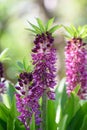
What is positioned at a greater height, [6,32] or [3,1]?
[3,1]

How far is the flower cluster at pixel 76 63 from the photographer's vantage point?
2.02 meters

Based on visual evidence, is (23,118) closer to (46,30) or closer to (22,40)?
(46,30)

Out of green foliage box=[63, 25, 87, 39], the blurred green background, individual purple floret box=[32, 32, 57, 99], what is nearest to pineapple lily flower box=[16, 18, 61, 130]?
individual purple floret box=[32, 32, 57, 99]

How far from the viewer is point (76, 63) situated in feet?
6.66

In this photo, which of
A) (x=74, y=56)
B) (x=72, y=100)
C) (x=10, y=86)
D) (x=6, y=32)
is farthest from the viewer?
(x=6, y=32)

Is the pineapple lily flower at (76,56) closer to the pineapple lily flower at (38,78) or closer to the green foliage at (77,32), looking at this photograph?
the green foliage at (77,32)

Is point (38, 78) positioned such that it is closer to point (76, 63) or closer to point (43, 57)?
point (43, 57)

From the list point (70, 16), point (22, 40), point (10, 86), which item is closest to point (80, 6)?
point (70, 16)

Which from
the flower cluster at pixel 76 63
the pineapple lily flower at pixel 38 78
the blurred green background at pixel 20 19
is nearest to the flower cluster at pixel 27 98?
the pineapple lily flower at pixel 38 78

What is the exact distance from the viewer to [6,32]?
1051 centimetres

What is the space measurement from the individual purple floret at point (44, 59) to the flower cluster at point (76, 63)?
26 cm

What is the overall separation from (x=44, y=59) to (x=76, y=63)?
0.29 metres

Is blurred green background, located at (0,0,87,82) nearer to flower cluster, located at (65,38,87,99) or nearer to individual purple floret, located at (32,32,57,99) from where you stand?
flower cluster, located at (65,38,87,99)

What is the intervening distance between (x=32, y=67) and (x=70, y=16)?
9512 millimetres
